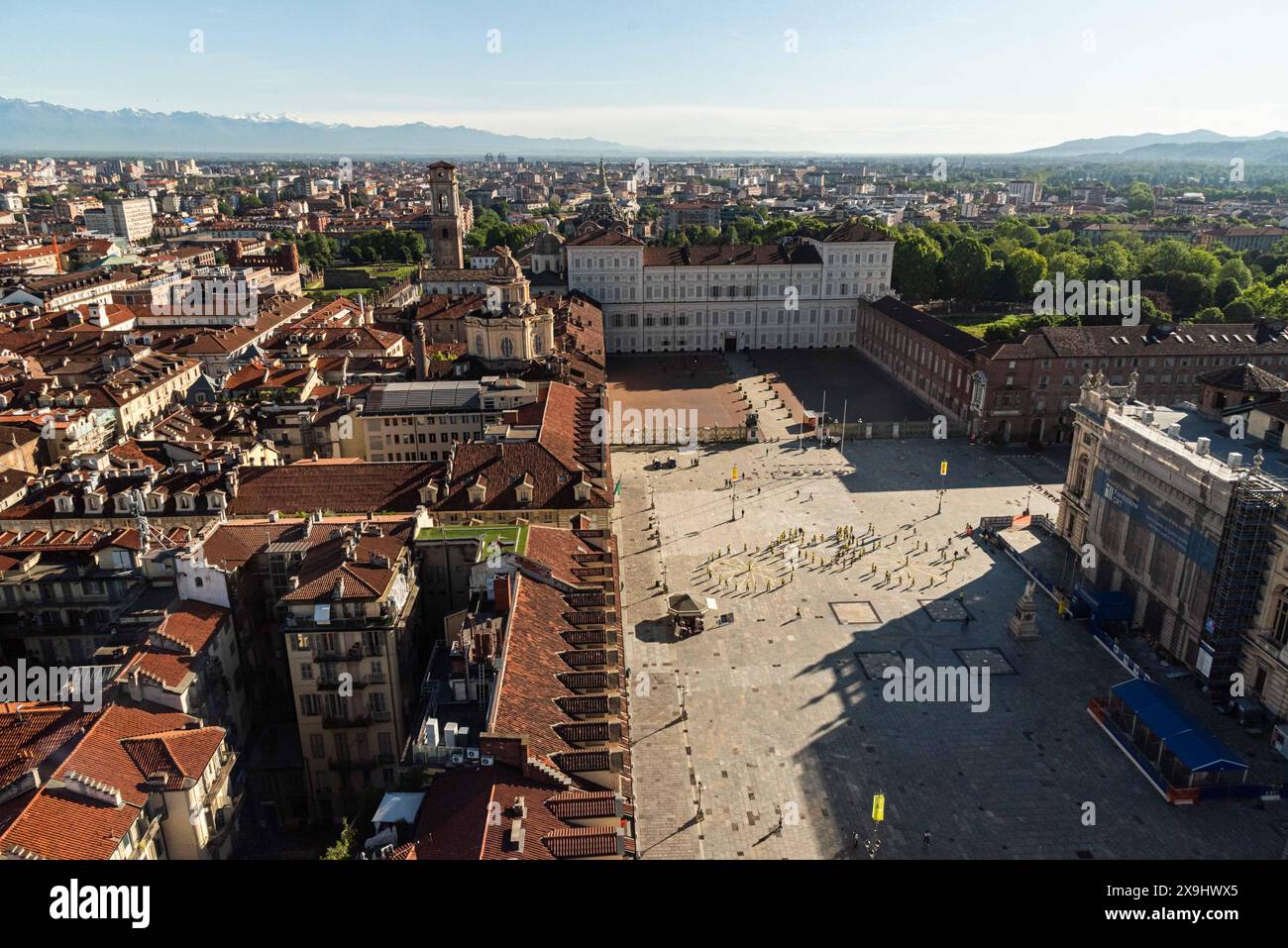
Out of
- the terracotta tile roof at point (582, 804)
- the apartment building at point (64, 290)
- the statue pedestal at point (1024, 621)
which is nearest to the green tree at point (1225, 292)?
the statue pedestal at point (1024, 621)

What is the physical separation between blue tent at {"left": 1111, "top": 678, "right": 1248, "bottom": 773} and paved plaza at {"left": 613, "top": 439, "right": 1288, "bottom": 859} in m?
2.06

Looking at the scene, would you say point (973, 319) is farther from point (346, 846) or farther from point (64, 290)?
point (64, 290)

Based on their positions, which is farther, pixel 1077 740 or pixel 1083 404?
pixel 1083 404

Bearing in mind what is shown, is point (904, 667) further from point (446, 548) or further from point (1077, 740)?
point (446, 548)

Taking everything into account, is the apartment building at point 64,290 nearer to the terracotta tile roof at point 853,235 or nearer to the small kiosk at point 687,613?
the terracotta tile roof at point 853,235

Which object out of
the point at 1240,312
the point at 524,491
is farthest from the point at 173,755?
the point at 1240,312

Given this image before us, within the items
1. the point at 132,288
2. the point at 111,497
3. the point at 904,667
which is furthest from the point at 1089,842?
the point at 132,288

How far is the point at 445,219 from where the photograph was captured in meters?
144

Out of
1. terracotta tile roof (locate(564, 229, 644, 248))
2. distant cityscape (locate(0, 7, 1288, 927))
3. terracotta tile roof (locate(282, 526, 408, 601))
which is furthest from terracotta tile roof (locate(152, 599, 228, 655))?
terracotta tile roof (locate(564, 229, 644, 248))

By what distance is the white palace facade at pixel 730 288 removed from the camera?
114812mm

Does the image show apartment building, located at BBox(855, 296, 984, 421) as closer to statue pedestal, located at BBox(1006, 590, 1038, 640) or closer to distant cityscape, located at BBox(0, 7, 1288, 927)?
distant cityscape, located at BBox(0, 7, 1288, 927)

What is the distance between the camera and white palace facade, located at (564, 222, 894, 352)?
11481 centimetres

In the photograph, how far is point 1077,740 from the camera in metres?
40.7
